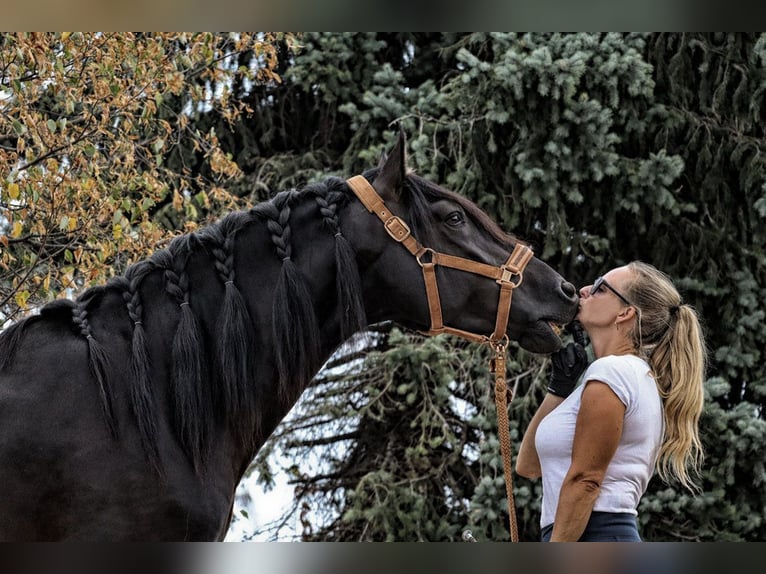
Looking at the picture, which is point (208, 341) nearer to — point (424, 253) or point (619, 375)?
point (424, 253)

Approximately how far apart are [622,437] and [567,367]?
46 centimetres

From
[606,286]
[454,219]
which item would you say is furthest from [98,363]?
[606,286]

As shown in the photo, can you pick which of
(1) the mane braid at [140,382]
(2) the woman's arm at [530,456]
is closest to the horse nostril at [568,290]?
(2) the woman's arm at [530,456]

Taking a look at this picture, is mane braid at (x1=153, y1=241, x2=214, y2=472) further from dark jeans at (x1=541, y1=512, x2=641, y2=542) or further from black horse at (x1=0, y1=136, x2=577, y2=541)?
dark jeans at (x1=541, y1=512, x2=641, y2=542)

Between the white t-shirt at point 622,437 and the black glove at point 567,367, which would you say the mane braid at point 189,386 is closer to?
the white t-shirt at point 622,437

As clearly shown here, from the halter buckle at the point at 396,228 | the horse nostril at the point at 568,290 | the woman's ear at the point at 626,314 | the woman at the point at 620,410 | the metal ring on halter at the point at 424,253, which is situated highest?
the halter buckle at the point at 396,228

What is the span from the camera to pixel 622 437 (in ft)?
8.39

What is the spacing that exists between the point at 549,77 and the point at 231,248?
4.31 m

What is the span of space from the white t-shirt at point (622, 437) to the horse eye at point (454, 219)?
706 millimetres

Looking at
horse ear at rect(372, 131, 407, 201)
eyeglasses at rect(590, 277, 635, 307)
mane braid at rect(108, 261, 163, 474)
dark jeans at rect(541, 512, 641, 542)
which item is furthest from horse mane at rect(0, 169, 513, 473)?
dark jeans at rect(541, 512, 641, 542)

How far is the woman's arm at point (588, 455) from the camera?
2.45 m

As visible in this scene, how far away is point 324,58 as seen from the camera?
7559 millimetres

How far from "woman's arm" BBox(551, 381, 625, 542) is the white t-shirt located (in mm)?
49
